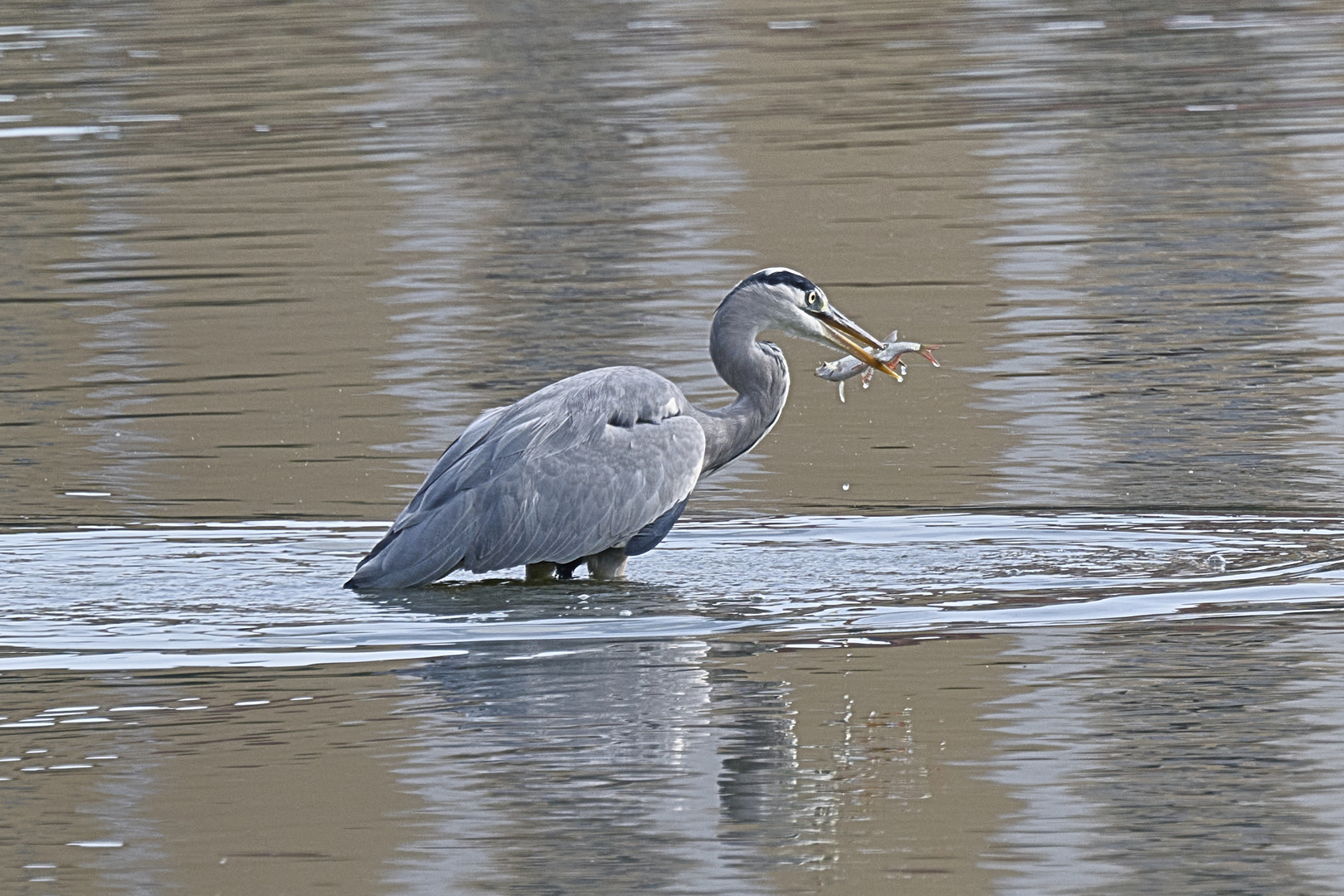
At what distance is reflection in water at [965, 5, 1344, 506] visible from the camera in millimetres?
11039

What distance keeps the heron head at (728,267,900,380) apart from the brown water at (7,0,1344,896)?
64cm

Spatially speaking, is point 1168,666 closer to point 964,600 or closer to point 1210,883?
point 964,600

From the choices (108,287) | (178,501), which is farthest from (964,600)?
(108,287)

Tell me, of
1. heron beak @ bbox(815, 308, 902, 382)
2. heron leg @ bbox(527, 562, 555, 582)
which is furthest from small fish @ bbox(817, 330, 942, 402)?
heron leg @ bbox(527, 562, 555, 582)

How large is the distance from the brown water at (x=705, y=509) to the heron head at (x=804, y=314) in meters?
0.64

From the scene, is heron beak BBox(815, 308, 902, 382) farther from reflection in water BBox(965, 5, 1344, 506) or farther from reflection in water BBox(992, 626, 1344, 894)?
reflection in water BBox(992, 626, 1344, 894)

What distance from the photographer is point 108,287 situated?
1714 centimetres

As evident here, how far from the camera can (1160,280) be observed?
1570cm

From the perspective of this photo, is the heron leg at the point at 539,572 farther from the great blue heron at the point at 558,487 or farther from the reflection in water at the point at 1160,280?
the reflection in water at the point at 1160,280

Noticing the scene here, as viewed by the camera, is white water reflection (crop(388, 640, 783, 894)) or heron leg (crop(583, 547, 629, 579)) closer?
white water reflection (crop(388, 640, 783, 894))

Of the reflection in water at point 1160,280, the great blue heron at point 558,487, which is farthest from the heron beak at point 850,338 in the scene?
the reflection in water at point 1160,280

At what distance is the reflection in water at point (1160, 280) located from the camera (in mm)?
11039

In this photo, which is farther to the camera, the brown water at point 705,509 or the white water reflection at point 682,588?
the white water reflection at point 682,588

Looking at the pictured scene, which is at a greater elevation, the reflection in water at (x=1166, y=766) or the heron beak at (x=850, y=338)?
the heron beak at (x=850, y=338)
